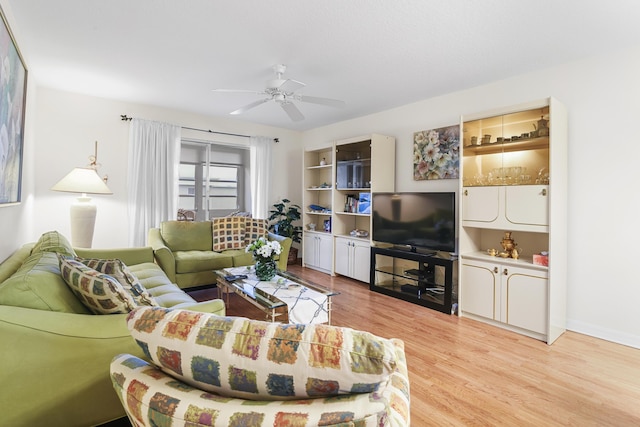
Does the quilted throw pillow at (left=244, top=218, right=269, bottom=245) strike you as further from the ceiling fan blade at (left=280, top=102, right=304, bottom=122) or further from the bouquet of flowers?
the ceiling fan blade at (left=280, top=102, right=304, bottom=122)

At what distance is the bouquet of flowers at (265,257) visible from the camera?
2.99 m

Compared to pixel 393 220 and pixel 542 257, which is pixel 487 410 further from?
pixel 393 220

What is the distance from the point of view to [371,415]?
0.70m

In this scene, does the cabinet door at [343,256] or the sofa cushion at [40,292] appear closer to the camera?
the sofa cushion at [40,292]

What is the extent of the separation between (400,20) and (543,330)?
111 inches

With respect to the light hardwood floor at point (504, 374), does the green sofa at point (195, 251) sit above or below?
above

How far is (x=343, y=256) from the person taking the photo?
4879mm

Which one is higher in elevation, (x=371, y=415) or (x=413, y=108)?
(x=413, y=108)

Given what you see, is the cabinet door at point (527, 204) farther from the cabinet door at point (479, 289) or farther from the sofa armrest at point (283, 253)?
the sofa armrest at point (283, 253)

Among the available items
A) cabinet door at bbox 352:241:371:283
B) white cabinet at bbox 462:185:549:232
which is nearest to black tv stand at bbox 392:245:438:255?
cabinet door at bbox 352:241:371:283

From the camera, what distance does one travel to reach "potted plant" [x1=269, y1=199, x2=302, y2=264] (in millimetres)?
5625

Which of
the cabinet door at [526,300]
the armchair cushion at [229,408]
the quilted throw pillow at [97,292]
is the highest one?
the quilted throw pillow at [97,292]

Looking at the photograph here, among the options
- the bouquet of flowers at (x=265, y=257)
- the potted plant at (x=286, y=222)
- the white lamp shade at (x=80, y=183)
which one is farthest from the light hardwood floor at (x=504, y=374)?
the potted plant at (x=286, y=222)

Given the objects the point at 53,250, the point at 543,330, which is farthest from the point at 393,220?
the point at 53,250
